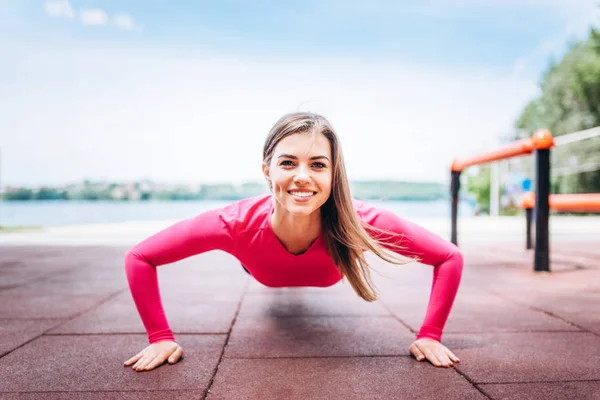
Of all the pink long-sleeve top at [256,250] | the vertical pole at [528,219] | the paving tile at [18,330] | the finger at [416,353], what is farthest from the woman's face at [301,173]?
the vertical pole at [528,219]

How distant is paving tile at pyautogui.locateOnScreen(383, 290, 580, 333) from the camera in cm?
238

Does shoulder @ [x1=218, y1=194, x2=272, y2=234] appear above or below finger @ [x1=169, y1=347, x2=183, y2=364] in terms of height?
above

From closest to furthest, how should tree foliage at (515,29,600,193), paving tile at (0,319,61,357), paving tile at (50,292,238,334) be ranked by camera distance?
paving tile at (0,319,61,357), paving tile at (50,292,238,334), tree foliage at (515,29,600,193)

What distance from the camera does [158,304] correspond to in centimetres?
197

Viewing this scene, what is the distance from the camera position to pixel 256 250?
2.12 metres

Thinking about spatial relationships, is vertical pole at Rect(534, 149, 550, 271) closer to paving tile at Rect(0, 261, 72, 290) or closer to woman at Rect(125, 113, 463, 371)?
woman at Rect(125, 113, 463, 371)

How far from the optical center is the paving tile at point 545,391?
1501 millimetres

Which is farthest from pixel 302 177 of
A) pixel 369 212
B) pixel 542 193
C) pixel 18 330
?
pixel 542 193

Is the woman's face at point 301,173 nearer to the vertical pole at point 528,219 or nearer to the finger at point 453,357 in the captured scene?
the finger at point 453,357

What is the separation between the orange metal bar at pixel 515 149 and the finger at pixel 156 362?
3.27 meters

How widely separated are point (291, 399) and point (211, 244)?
0.79 meters

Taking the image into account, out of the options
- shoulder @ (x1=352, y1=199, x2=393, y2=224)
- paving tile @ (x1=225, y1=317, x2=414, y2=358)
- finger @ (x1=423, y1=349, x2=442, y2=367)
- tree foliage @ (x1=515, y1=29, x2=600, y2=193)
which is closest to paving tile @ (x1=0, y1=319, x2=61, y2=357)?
paving tile @ (x1=225, y1=317, x2=414, y2=358)

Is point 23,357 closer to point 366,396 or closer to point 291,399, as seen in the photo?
point 291,399

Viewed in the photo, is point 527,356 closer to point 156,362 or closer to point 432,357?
point 432,357
